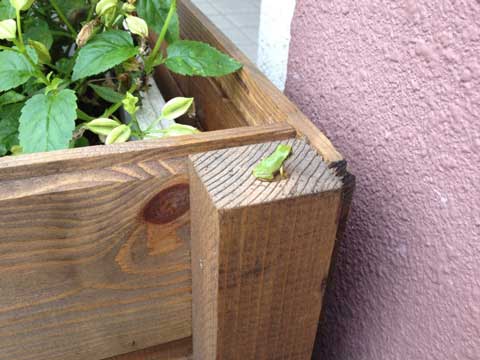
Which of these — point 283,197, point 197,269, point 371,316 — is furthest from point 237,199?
point 371,316

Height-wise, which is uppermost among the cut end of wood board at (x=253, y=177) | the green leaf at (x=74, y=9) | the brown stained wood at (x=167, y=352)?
the green leaf at (x=74, y=9)

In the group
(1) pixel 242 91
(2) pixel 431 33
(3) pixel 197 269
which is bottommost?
(3) pixel 197 269

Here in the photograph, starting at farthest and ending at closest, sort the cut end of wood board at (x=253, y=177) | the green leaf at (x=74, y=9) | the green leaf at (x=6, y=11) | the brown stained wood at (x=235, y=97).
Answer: the green leaf at (x=74, y=9), the green leaf at (x=6, y=11), the brown stained wood at (x=235, y=97), the cut end of wood board at (x=253, y=177)

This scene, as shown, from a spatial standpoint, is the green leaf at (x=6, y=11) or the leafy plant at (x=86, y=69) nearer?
the leafy plant at (x=86, y=69)

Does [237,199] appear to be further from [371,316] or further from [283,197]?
[371,316]

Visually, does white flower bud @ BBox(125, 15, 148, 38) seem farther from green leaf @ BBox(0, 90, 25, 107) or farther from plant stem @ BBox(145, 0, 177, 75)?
green leaf @ BBox(0, 90, 25, 107)

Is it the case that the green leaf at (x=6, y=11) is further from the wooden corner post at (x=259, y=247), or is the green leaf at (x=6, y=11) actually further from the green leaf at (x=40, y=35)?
the wooden corner post at (x=259, y=247)

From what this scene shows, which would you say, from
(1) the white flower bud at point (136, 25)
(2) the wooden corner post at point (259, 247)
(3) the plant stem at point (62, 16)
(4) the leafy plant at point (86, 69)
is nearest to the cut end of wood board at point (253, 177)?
(2) the wooden corner post at point (259, 247)
